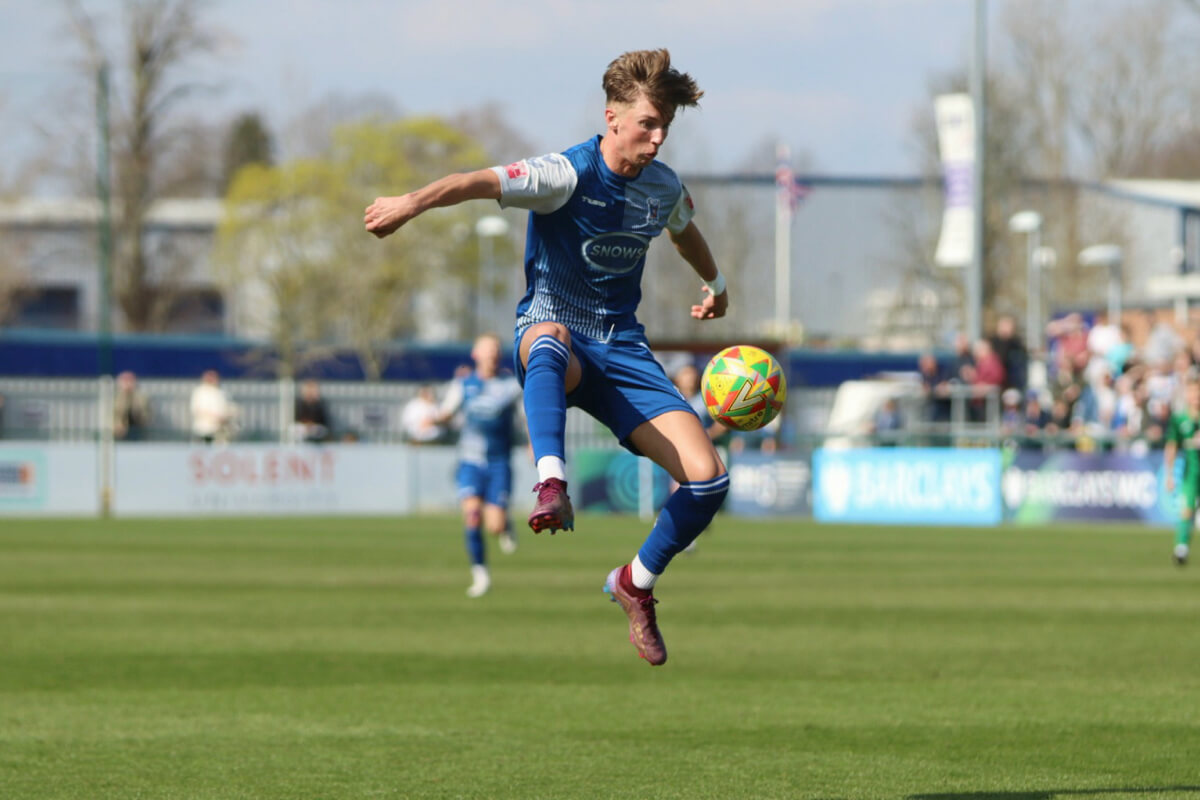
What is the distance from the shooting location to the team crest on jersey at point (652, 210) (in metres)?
7.76

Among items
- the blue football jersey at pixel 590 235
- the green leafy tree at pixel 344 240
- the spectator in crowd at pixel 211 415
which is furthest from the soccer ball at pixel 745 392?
the green leafy tree at pixel 344 240

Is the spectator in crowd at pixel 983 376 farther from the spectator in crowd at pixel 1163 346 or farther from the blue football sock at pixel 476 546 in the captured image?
the blue football sock at pixel 476 546

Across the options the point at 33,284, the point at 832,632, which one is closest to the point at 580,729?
the point at 832,632

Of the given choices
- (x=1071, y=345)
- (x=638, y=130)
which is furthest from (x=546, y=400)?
(x=1071, y=345)

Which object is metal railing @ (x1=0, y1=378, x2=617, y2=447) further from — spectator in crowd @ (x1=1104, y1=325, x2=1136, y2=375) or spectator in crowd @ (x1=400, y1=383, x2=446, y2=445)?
spectator in crowd @ (x1=1104, y1=325, x2=1136, y2=375)

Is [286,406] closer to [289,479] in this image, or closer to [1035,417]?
[289,479]

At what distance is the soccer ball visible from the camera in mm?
→ 7836

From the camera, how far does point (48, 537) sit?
80.1 feet

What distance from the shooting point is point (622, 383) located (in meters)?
7.81

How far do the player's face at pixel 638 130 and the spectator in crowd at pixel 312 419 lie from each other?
26.6m

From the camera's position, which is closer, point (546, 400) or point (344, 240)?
point (546, 400)

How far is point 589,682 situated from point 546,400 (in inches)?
141

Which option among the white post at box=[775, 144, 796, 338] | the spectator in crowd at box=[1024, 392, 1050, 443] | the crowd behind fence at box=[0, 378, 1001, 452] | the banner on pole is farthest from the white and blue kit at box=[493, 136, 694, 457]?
the white post at box=[775, 144, 796, 338]

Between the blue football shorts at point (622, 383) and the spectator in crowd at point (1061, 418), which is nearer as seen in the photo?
the blue football shorts at point (622, 383)
